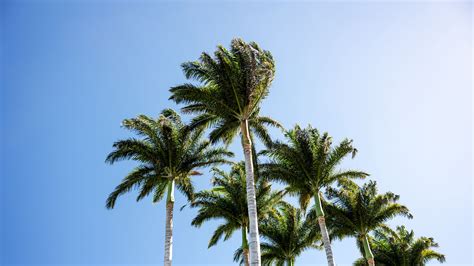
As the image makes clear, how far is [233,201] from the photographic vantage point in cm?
2903

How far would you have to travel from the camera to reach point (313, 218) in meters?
28.4

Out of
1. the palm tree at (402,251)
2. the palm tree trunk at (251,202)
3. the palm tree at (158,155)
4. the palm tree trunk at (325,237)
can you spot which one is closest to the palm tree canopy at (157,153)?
the palm tree at (158,155)

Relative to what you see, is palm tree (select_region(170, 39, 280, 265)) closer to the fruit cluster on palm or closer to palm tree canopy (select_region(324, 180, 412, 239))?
the fruit cluster on palm

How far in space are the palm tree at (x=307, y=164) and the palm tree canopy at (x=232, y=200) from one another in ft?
9.81

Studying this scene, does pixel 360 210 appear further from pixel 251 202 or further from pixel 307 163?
pixel 251 202

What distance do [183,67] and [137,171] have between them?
7.08 metres

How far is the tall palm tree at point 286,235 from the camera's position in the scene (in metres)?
32.8

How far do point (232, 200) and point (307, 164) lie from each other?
267 inches

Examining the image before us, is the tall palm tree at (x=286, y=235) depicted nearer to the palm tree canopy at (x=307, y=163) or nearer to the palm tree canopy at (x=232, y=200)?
the palm tree canopy at (x=232, y=200)

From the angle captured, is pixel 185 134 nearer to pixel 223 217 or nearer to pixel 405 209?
pixel 223 217

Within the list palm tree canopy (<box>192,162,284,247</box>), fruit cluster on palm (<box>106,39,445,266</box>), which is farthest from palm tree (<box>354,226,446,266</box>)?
palm tree canopy (<box>192,162,284,247</box>)

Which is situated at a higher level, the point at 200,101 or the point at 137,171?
the point at 200,101

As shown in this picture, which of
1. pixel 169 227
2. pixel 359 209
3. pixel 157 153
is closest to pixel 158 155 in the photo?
pixel 157 153

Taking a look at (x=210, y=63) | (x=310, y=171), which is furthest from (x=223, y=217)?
(x=210, y=63)
